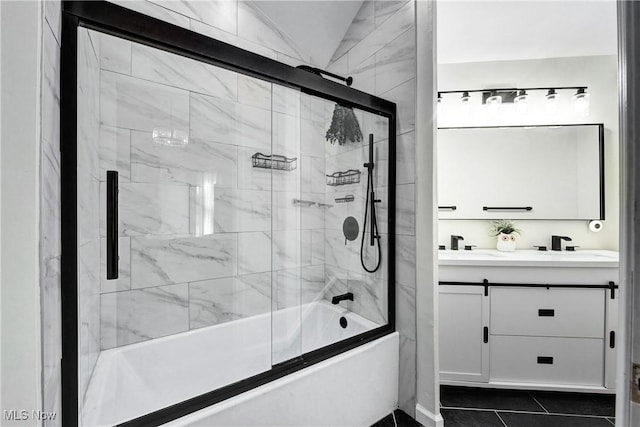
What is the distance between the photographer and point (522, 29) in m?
2.18

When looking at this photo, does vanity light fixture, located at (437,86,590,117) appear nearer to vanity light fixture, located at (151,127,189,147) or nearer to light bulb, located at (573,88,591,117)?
light bulb, located at (573,88,591,117)

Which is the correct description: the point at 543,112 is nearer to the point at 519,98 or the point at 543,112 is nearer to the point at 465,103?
the point at 519,98

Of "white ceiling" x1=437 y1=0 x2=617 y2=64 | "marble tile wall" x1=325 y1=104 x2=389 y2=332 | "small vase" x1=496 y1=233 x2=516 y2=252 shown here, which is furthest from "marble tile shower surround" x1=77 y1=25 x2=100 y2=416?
"small vase" x1=496 y1=233 x2=516 y2=252

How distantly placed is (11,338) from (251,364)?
0.94 m

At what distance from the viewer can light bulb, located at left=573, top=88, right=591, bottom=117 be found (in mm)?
2299

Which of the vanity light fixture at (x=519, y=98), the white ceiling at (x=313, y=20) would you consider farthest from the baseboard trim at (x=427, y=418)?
the white ceiling at (x=313, y=20)

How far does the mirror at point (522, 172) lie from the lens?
7.54 feet

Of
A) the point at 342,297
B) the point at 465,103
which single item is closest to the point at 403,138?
the point at 465,103

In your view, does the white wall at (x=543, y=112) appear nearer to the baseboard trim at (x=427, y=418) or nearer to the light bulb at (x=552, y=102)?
the light bulb at (x=552, y=102)

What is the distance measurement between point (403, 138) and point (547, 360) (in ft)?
5.41

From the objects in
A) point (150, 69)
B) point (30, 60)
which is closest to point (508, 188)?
point (150, 69)

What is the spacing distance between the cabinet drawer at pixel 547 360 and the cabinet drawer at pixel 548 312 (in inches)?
2.0

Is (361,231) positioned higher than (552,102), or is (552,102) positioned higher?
(552,102)

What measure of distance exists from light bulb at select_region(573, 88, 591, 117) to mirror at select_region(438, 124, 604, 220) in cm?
11
